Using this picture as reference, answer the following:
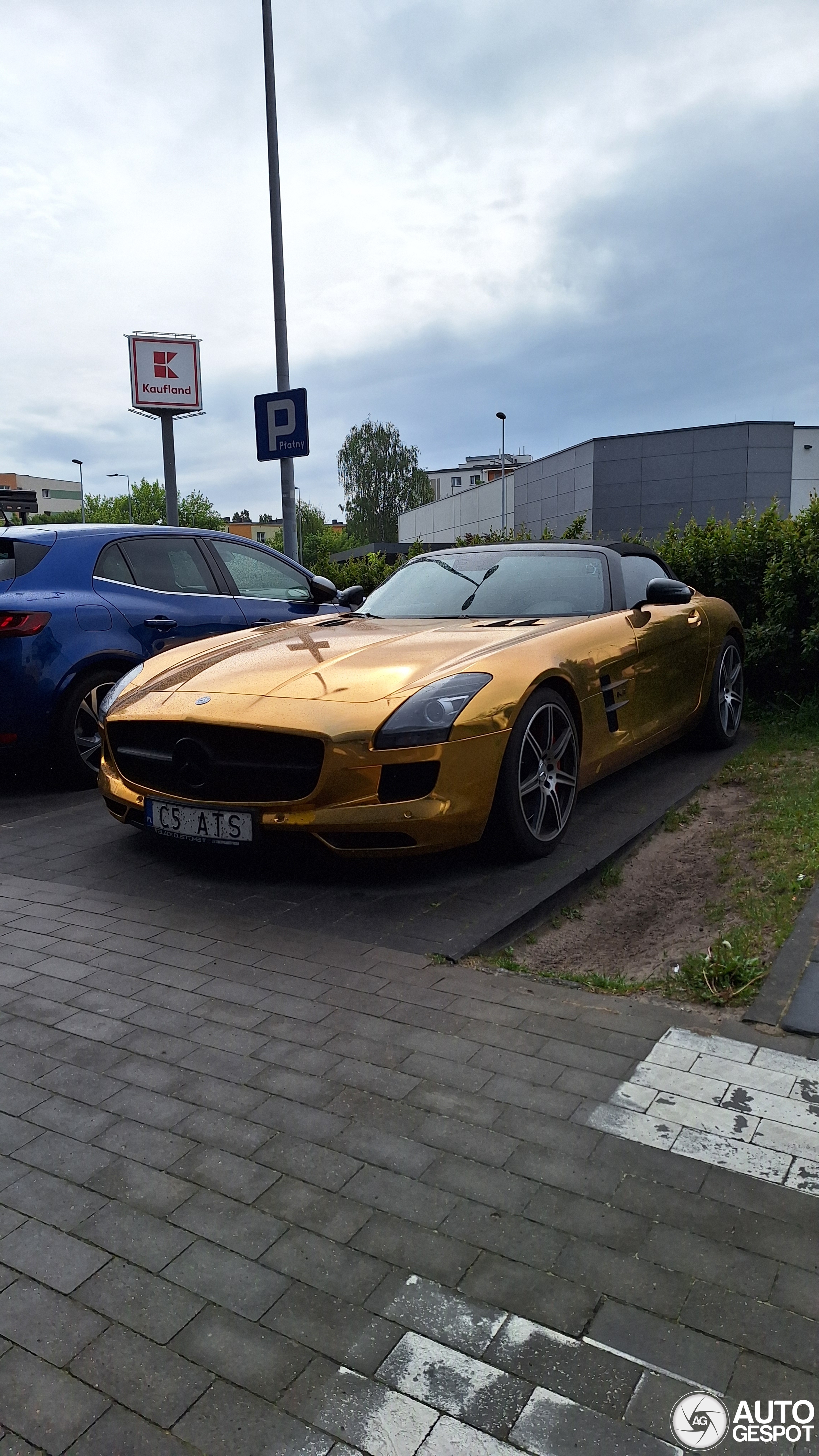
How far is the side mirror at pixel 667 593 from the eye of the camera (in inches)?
225

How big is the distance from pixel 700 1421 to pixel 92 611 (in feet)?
18.6

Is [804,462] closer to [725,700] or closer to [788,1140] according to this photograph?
[725,700]

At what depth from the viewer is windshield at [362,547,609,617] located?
5.45 m

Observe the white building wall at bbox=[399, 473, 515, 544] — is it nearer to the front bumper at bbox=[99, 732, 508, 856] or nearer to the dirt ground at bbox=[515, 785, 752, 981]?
the dirt ground at bbox=[515, 785, 752, 981]

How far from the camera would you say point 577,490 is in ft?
165

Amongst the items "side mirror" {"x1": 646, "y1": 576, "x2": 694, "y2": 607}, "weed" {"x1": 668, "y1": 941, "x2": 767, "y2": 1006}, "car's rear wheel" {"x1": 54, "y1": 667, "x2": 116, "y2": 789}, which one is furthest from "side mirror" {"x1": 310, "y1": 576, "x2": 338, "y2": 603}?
"weed" {"x1": 668, "y1": 941, "x2": 767, "y2": 1006}

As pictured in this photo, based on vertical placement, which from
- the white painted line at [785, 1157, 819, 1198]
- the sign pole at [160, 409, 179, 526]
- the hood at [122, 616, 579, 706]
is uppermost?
the sign pole at [160, 409, 179, 526]

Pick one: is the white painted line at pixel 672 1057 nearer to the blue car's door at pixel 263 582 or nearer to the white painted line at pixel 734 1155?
the white painted line at pixel 734 1155

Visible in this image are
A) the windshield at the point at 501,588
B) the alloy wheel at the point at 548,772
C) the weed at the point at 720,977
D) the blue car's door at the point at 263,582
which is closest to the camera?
the weed at the point at 720,977

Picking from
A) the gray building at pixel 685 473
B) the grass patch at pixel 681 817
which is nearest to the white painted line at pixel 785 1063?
the grass patch at pixel 681 817

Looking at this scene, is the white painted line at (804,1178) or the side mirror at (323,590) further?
the side mirror at (323,590)

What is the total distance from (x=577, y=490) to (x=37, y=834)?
156 feet

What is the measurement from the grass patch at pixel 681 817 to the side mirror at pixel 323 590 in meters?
2.56

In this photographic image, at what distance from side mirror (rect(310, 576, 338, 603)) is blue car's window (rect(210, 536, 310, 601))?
0.98 m
